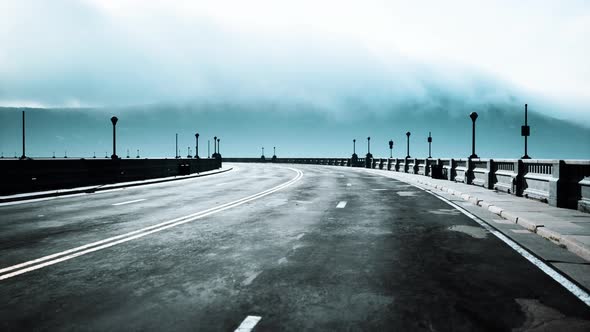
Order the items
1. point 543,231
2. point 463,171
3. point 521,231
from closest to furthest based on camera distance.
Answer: point 543,231 < point 521,231 < point 463,171

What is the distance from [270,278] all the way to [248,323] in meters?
1.52

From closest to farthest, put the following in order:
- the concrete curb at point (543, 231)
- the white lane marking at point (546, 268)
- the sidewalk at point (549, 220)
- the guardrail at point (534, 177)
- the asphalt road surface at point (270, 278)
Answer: the asphalt road surface at point (270, 278) < the white lane marking at point (546, 268) < the concrete curb at point (543, 231) < the sidewalk at point (549, 220) < the guardrail at point (534, 177)

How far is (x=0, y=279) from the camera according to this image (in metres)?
5.36

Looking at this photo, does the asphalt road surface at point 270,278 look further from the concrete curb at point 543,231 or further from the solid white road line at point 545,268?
the concrete curb at point 543,231

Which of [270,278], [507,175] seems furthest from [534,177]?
[270,278]

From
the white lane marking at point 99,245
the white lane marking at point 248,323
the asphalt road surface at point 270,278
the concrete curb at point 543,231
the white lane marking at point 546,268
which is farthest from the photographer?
the concrete curb at point 543,231

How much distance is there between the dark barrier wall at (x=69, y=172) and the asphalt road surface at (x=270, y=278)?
737 centimetres

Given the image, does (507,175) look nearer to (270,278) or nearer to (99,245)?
(270,278)

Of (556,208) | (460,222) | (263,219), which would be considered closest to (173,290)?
(263,219)

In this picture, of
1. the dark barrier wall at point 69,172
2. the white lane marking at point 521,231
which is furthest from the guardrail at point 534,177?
the dark barrier wall at point 69,172

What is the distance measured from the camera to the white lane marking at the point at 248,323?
12.5 ft

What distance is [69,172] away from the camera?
2000 centimetres

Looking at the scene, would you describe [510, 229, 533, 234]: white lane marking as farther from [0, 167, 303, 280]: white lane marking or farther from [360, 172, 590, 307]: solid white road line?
[0, 167, 303, 280]: white lane marking

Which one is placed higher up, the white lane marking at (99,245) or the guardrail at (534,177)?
the guardrail at (534,177)
